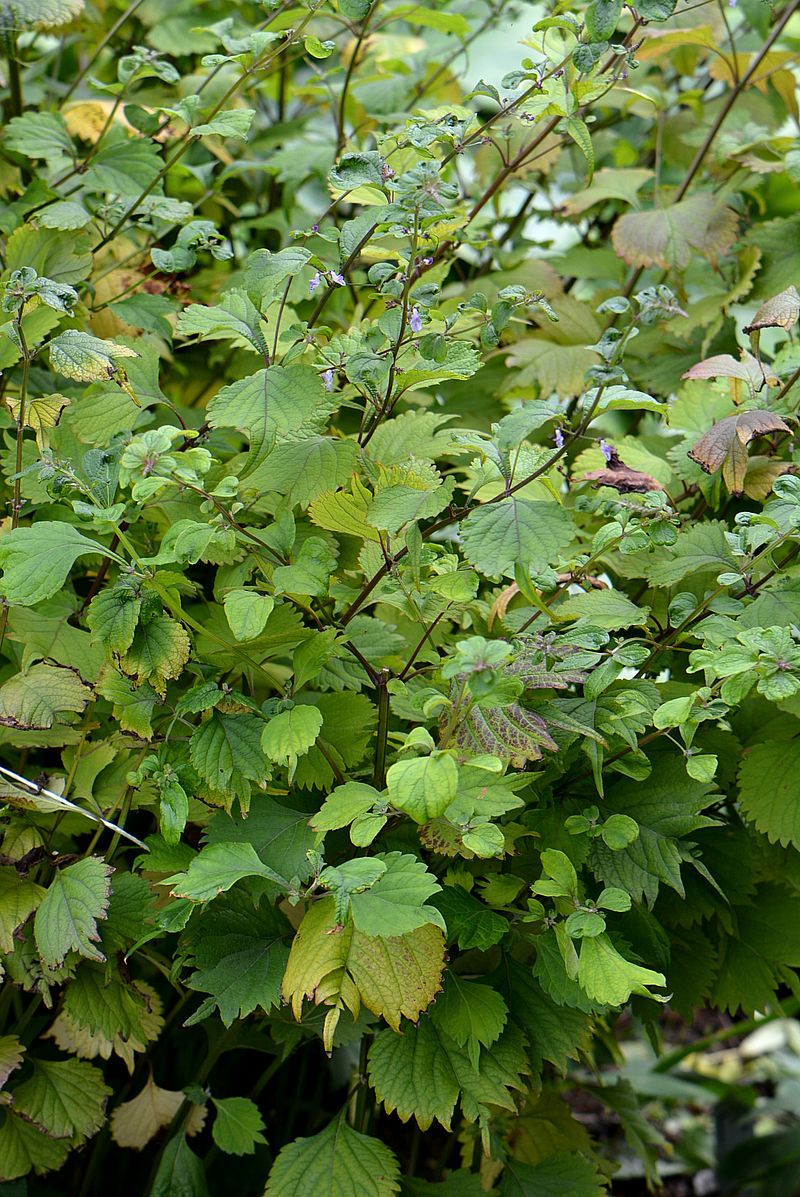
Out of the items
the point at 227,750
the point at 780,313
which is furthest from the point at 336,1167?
the point at 780,313

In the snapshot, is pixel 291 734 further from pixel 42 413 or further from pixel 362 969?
pixel 42 413

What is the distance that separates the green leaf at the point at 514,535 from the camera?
1.89 ft

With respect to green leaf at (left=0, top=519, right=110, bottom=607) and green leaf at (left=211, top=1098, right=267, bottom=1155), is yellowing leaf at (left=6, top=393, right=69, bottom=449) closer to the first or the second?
green leaf at (left=0, top=519, right=110, bottom=607)

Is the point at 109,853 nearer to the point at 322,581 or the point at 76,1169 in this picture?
the point at 322,581

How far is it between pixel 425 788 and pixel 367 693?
0.92 ft

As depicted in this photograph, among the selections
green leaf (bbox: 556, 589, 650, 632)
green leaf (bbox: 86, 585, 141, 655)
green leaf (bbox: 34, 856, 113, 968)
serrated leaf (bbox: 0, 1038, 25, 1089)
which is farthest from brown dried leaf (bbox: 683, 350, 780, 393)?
serrated leaf (bbox: 0, 1038, 25, 1089)

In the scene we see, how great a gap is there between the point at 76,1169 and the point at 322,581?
2.17 ft

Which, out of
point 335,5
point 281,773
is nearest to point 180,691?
point 281,773

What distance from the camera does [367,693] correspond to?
821 millimetres

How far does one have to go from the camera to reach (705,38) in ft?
3.41

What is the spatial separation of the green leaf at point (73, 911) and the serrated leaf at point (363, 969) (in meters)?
0.12

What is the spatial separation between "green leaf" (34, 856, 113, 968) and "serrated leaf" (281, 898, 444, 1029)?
124 mm

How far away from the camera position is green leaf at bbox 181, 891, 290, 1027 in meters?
0.67

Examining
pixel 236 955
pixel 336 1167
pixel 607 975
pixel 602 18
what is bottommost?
pixel 336 1167
